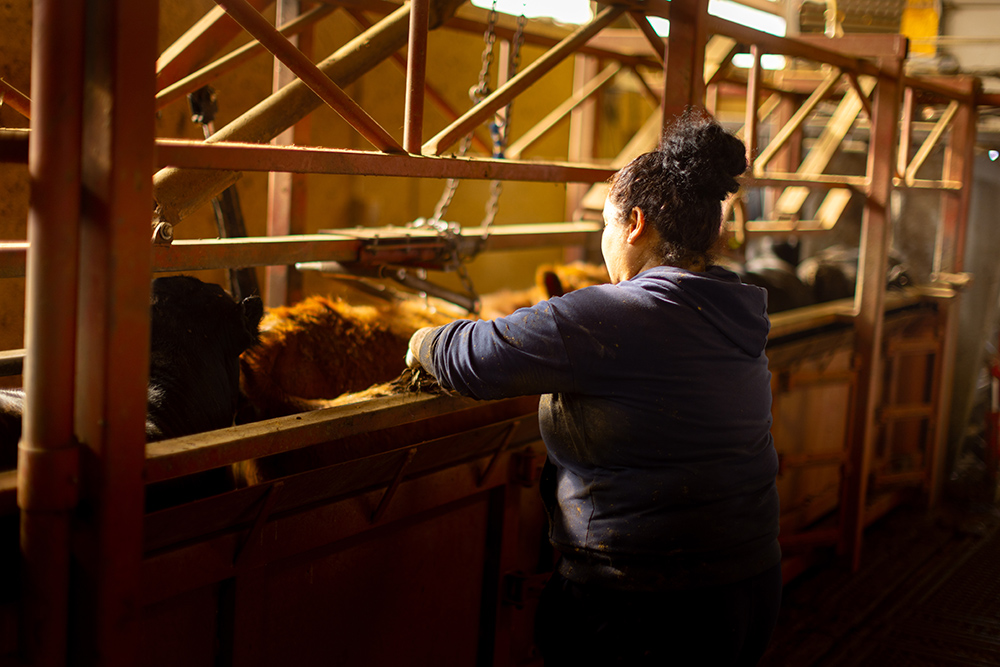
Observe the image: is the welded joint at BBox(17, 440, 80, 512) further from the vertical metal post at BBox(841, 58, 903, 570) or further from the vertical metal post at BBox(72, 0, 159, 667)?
the vertical metal post at BBox(841, 58, 903, 570)

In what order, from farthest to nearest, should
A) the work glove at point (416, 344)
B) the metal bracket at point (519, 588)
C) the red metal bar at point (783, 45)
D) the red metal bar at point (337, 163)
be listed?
the red metal bar at point (783, 45) < the metal bracket at point (519, 588) < the work glove at point (416, 344) < the red metal bar at point (337, 163)

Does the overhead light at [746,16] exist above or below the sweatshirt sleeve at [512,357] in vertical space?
above

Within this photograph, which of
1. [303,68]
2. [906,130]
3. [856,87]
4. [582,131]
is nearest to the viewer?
[303,68]

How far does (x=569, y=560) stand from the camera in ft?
7.07

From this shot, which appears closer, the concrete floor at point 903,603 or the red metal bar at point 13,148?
→ the red metal bar at point 13,148

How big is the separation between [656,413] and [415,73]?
119 centimetres

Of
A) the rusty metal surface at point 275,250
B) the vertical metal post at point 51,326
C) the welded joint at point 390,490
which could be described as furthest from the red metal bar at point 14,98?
the welded joint at point 390,490

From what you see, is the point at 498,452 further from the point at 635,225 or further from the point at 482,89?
the point at 482,89

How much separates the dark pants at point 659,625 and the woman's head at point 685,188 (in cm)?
80

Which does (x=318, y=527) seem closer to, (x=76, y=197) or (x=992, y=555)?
(x=76, y=197)

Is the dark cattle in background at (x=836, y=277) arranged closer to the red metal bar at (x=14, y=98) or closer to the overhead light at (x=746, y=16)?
the overhead light at (x=746, y=16)

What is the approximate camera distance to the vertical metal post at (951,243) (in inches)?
234

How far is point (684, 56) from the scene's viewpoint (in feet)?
10.5

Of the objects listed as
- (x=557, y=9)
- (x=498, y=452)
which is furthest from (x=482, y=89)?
(x=557, y=9)
